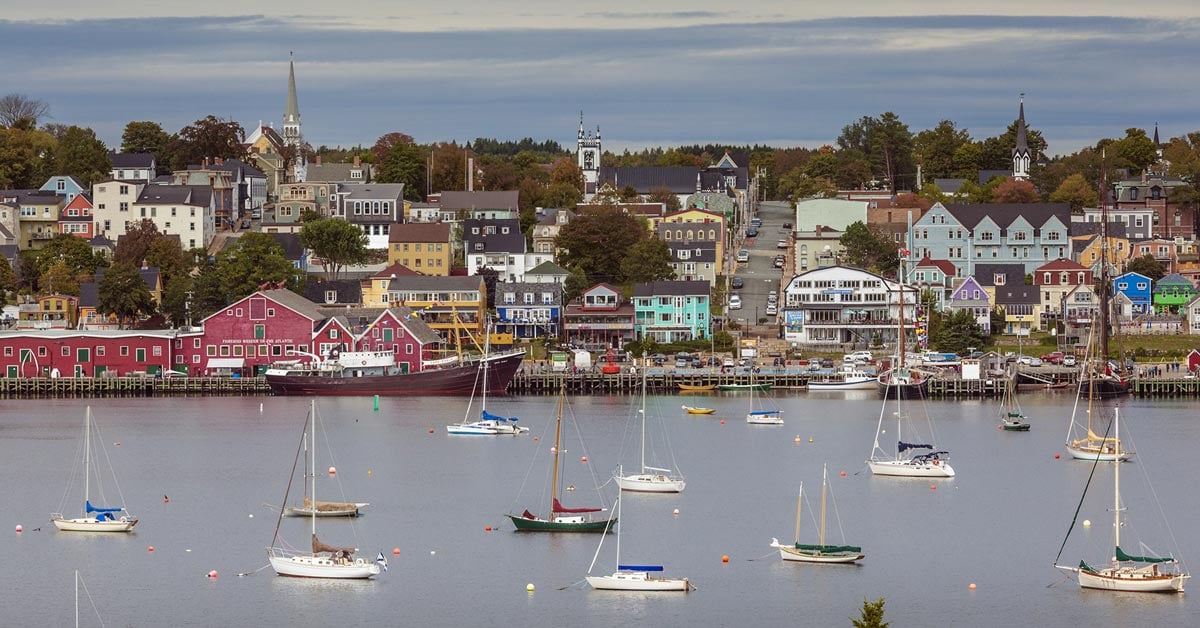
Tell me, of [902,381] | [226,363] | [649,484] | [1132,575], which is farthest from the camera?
[226,363]

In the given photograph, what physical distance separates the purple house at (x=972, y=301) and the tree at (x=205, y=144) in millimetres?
48274

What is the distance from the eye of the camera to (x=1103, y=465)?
6438cm

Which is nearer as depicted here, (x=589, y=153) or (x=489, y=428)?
(x=489, y=428)

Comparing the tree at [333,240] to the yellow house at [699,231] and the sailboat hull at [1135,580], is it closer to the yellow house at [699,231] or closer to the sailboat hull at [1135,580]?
the yellow house at [699,231]

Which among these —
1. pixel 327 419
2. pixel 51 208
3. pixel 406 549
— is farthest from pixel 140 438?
pixel 51 208

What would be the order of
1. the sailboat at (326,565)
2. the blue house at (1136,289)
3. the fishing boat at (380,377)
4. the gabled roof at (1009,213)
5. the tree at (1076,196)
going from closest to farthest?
the sailboat at (326,565) → the fishing boat at (380,377) → the blue house at (1136,289) → the gabled roof at (1009,213) → the tree at (1076,196)

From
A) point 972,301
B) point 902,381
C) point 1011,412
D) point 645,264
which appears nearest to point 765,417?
point 1011,412

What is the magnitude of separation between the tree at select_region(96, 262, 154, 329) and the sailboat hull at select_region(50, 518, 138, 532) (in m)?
44.2

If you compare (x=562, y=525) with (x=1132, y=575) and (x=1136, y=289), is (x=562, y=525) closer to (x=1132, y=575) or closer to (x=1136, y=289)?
(x=1132, y=575)

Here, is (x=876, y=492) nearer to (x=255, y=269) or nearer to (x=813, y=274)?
(x=813, y=274)

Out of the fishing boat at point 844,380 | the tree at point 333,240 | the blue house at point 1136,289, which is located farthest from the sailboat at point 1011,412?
the tree at point 333,240

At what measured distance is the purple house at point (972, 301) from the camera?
96.9 meters

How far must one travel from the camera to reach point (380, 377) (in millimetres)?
88312

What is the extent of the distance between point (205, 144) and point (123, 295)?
3264cm
